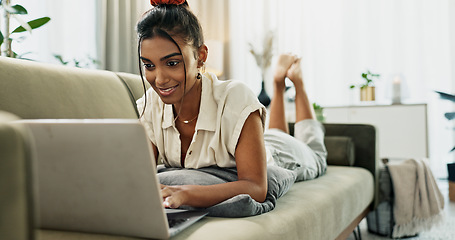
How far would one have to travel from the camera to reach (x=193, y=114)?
1.14m

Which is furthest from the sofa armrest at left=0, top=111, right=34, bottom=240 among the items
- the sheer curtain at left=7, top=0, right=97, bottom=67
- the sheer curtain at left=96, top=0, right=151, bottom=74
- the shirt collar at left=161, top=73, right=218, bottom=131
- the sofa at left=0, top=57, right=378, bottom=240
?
the sheer curtain at left=96, top=0, right=151, bottom=74

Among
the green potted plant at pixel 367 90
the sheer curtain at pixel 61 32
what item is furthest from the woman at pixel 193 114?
the green potted plant at pixel 367 90

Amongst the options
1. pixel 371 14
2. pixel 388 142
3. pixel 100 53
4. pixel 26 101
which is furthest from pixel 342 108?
pixel 26 101

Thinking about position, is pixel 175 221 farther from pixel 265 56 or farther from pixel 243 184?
pixel 265 56

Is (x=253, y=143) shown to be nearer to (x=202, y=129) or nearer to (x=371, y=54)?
(x=202, y=129)

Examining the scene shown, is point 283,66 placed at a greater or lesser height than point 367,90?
greater

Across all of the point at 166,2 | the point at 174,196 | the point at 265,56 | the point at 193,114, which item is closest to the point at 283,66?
the point at 193,114

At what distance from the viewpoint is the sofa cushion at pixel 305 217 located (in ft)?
2.36

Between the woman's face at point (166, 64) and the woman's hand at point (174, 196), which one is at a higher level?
the woman's face at point (166, 64)

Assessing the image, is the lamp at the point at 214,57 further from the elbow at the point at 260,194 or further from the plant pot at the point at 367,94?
the elbow at the point at 260,194

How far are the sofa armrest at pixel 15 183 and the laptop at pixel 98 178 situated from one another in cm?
15

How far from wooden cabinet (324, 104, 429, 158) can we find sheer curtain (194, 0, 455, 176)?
0.74ft

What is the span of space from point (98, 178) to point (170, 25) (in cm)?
49

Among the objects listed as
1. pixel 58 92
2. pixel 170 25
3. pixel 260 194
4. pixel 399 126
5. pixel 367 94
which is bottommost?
pixel 399 126
